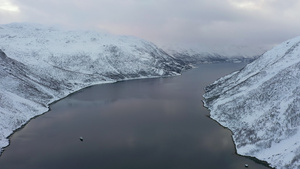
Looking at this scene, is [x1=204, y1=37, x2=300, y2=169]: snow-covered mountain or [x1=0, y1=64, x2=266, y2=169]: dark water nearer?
[x1=0, y1=64, x2=266, y2=169]: dark water

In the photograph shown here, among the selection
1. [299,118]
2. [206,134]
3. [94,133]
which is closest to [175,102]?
[206,134]

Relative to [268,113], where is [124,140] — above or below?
below

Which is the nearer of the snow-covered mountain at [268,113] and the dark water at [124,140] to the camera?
the dark water at [124,140]

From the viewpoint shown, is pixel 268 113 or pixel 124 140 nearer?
pixel 124 140

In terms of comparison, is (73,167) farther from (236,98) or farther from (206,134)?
(236,98)
